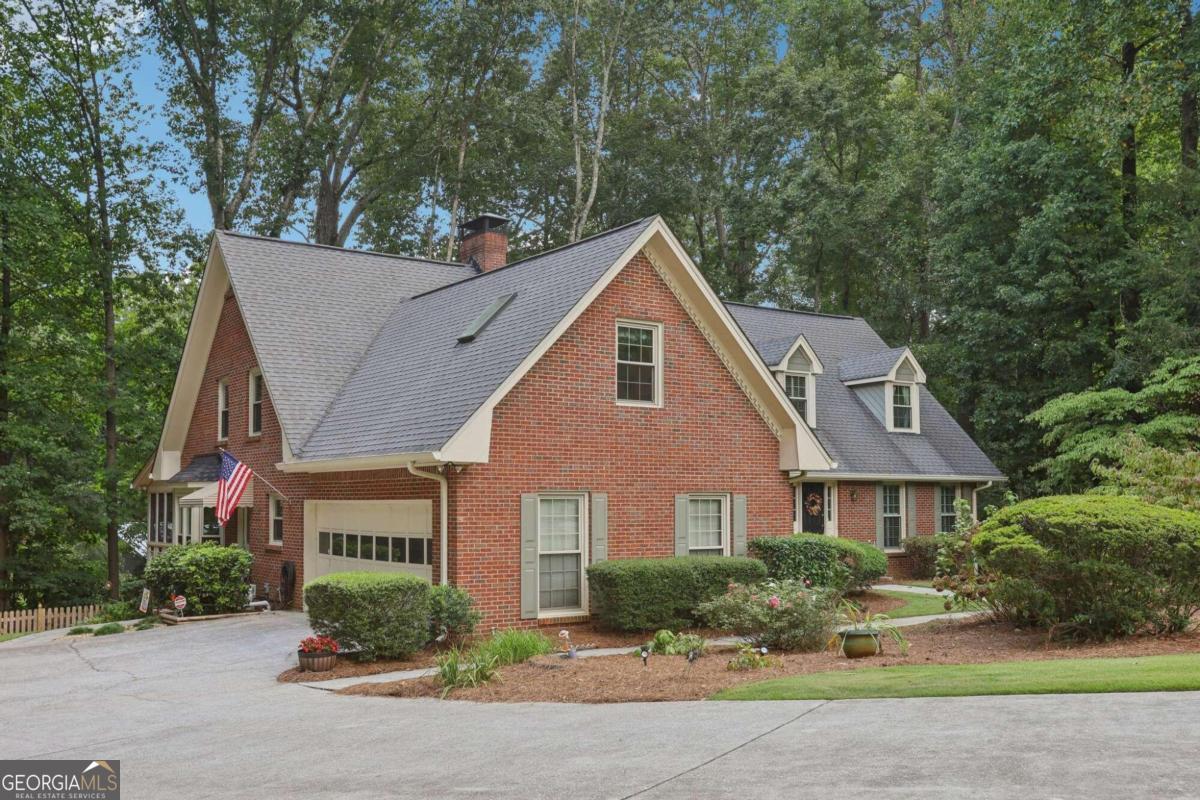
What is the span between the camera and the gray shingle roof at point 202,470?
22.8m

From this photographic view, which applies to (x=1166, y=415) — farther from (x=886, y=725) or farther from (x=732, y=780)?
(x=732, y=780)

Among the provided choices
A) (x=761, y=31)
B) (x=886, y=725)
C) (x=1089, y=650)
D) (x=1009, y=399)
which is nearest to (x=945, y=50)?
(x=761, y=31)

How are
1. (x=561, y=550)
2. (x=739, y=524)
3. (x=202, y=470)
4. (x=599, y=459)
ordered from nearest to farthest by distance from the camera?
(x=561, y=550) < (x=599, y=459) < (x=739, y=524) < (x=202, y=470)

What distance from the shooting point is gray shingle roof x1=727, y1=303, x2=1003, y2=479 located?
85.3ft

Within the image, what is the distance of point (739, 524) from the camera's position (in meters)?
18.8

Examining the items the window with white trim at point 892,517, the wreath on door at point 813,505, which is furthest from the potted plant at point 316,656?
the window with white trim at point 892,517

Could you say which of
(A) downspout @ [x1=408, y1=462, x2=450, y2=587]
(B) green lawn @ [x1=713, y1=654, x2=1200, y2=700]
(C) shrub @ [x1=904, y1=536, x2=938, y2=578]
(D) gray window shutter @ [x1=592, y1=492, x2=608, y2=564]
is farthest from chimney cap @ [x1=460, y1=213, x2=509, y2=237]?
(B) green lawn @ [x1=713, y1=654, x2=1200, y2=700]

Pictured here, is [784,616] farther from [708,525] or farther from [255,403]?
[255,403]

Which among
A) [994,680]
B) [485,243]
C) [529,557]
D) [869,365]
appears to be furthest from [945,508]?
[994,680]

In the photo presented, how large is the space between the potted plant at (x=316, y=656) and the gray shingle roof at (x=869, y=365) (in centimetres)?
1893

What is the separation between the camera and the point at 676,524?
17.9 meters

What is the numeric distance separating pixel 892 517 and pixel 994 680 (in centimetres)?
1720

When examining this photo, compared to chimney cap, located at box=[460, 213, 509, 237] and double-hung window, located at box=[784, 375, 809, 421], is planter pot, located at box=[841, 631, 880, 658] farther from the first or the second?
chimney cap, located at box=[460, 213, 509, 237]

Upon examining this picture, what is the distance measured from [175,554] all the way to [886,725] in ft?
51.8
